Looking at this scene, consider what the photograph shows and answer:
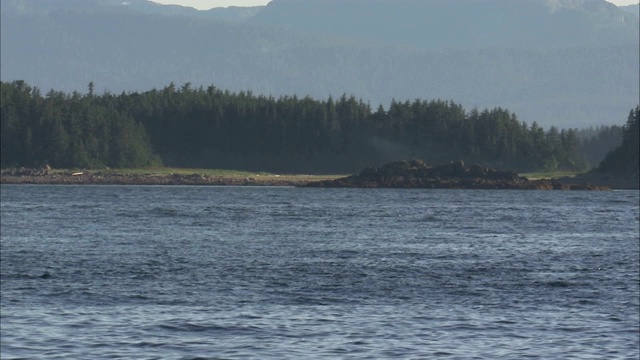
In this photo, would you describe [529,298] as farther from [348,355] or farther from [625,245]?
[625,245]

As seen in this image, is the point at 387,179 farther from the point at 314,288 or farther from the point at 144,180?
the point at 314,288

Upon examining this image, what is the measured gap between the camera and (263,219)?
287ft

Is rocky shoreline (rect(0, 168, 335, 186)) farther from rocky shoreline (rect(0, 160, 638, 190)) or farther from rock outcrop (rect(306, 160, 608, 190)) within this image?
rock outcrop (rect(306, 160, 608, 190))

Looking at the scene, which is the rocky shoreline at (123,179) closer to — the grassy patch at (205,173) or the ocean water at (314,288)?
the grassy patch at (205,173)

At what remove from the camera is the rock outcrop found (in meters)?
170

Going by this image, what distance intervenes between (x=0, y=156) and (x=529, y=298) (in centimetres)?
15653

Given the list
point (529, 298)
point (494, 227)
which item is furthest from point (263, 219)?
point (529, 298)

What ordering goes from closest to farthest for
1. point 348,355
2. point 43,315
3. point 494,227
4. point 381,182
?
point 348,355, point 43,315, point 494,227, point 381,182

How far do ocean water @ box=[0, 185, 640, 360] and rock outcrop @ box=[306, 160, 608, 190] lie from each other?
8227 cm

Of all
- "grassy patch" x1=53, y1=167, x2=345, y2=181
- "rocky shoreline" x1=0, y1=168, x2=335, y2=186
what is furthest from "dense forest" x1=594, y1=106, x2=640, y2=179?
"rocky shoreline" x1=0, y1=168, x2=335, y2=186

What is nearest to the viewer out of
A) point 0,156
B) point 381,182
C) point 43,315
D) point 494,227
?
point 43,315

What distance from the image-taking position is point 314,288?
43719mm

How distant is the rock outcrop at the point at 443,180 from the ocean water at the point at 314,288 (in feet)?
270

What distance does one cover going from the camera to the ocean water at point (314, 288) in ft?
105
